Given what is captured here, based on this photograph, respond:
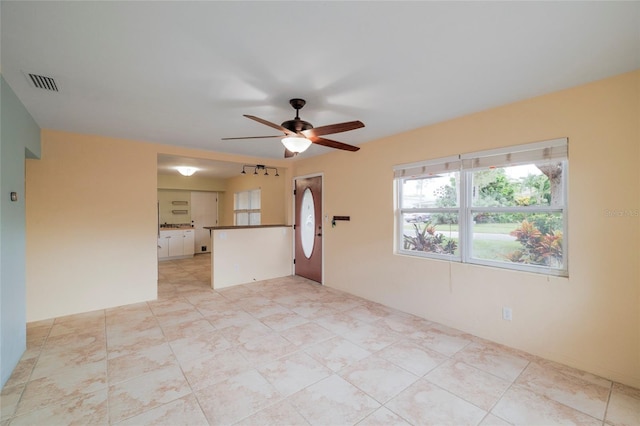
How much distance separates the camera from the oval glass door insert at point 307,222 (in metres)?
5.28

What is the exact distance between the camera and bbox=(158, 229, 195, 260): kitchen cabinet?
7.21 metres

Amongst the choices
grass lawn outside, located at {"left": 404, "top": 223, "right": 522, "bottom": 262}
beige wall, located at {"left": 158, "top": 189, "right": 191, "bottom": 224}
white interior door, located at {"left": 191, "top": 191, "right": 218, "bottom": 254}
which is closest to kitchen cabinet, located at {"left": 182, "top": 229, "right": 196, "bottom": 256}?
white interior door, located at {"left": 191, "top": 191, "right": 218, "bottom": 254}

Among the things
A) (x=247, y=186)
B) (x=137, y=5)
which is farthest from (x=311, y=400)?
(x=247, y=186)

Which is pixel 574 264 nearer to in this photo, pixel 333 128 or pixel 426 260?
pixel 426 260

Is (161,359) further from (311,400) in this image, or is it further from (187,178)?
(187,178)

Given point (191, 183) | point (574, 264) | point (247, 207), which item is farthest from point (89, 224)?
point (574, 264)

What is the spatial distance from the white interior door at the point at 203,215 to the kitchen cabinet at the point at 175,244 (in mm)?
643

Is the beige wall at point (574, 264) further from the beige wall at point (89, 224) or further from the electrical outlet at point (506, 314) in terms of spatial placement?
the beige wall at point (89, 224)

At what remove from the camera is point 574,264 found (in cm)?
233

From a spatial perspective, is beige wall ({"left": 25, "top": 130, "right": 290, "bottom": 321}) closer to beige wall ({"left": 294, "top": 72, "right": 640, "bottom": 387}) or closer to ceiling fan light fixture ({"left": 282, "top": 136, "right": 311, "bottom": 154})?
ceiling fan light fixture ({"left": 282, "top": 136, "right": 311, "bottom": 154})

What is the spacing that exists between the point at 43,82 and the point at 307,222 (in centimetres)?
399

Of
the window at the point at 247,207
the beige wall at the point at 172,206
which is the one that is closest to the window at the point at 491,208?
the window at the point at 247,207

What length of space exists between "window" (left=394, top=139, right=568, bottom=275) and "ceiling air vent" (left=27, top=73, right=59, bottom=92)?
363cm

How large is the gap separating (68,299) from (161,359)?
7.12 feet
